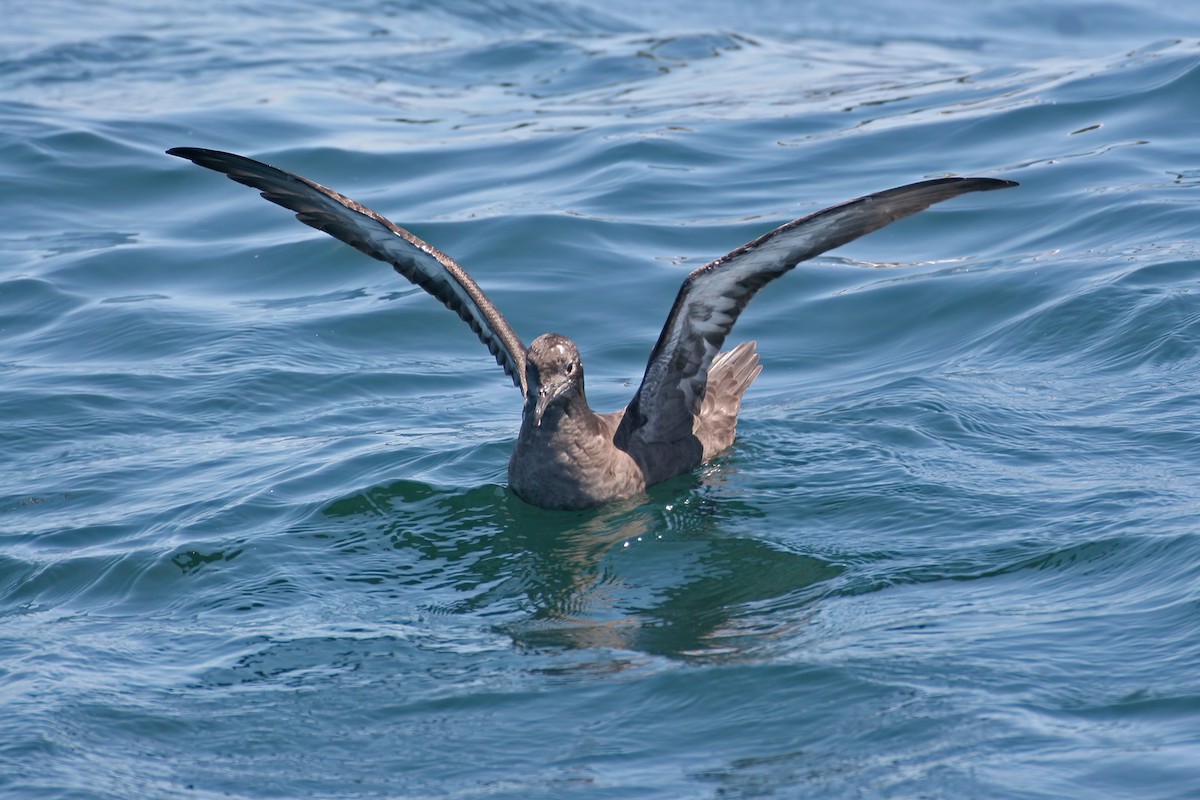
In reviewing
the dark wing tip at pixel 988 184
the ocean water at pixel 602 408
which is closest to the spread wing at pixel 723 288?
the dark wing tip at pixel 988 184

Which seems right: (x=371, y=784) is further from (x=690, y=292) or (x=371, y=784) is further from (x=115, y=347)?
(x=115, y=347)

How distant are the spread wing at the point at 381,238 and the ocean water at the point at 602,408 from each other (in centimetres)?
91

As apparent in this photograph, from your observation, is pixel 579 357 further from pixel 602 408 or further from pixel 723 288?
pixel 602 408

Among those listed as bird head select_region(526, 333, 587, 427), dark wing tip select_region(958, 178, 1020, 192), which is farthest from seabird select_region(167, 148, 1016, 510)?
dark wing tip select_region(958, 178, 1020, 192)

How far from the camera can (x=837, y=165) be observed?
1428cm

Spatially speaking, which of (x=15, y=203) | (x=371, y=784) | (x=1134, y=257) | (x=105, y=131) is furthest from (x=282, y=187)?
(x=105, y=131)

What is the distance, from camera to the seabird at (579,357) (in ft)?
23.3

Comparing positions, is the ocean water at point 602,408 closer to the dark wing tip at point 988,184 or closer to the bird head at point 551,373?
the bird head at point 551,373

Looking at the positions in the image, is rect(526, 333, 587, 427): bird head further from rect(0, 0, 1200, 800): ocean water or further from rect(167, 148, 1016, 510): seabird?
rect(0, 0, 1200, 800): ocean water

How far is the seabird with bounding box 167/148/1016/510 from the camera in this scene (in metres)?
7.11

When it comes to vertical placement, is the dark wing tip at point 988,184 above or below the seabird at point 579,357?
above

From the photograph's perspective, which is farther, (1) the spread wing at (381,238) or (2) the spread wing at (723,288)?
(1) the spread wing at (381,238)

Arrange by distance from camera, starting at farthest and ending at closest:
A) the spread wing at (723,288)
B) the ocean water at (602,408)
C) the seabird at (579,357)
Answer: the seabird at (579,357) < the spread wing at (723,288) < the ocean water at (602,408)

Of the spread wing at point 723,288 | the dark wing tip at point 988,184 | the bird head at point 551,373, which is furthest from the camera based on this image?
the bird head at point 551,373
